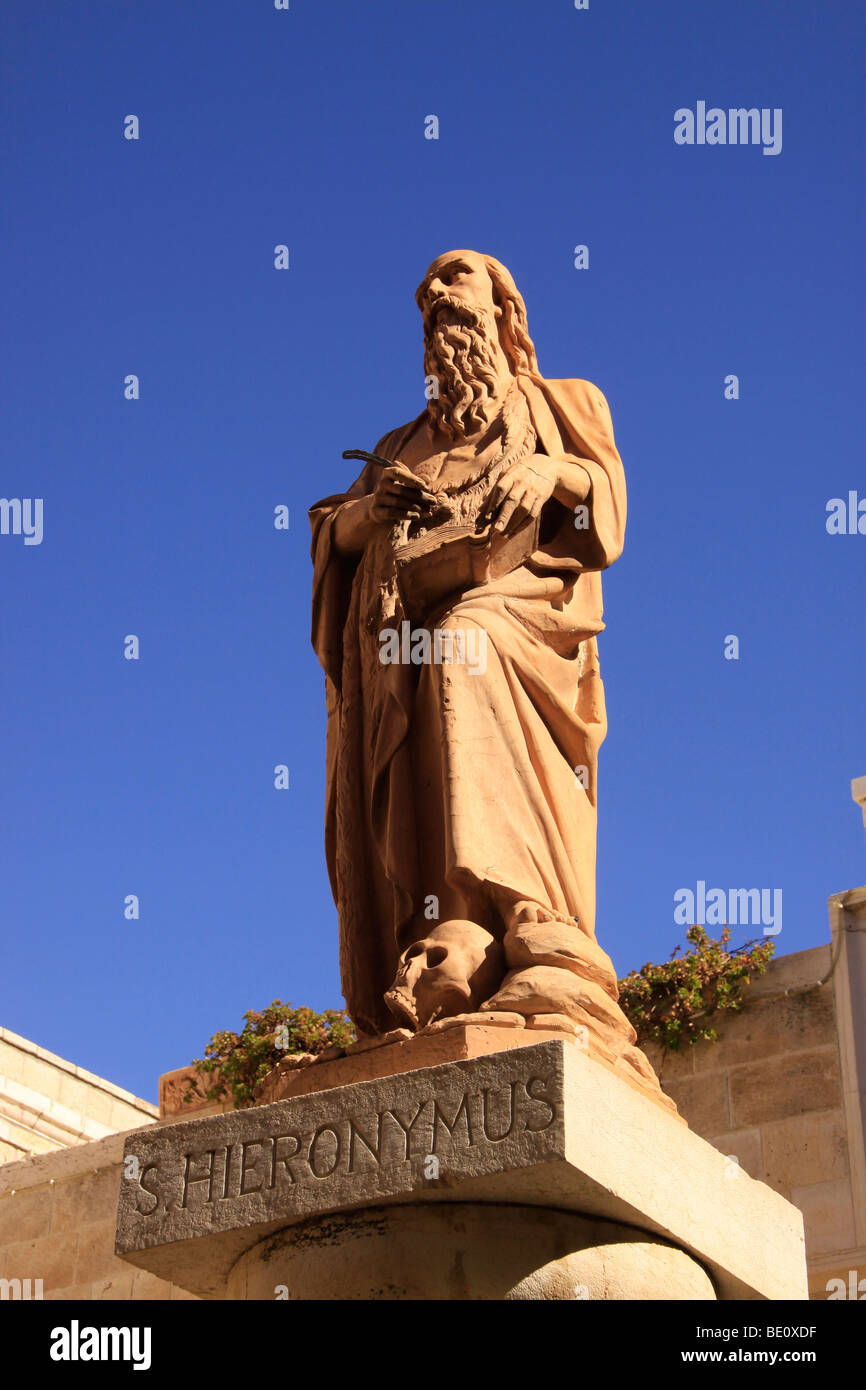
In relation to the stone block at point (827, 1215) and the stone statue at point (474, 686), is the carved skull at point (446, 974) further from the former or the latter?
the stone block at point (827, 1215)

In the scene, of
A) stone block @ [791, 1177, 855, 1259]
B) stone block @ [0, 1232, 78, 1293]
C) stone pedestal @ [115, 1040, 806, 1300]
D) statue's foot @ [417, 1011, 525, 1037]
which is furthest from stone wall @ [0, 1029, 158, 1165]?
statue's foot @ [417, 1011, 525, 1037]

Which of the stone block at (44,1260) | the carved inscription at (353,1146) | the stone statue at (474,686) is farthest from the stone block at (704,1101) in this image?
the carved inscription at (353,1146)

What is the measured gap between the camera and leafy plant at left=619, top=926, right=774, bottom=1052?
9.30 m

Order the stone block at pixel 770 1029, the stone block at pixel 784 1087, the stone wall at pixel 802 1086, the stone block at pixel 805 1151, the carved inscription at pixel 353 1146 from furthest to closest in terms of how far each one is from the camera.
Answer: the stone block at pixel 770 1029, the stone block at pixel 784 1087, the stone block at pixel 805 1151, the stone wall at pixel 802 1086, the carved inscription at pixel 353 1146

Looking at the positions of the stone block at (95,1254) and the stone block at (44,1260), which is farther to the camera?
the stone block at (44,1260)

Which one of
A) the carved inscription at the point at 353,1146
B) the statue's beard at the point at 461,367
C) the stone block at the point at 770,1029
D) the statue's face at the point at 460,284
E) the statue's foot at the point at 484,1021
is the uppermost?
the statue's face at the point at 460,284

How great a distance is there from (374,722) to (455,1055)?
141 cm

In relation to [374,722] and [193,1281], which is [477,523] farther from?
[193,1281]

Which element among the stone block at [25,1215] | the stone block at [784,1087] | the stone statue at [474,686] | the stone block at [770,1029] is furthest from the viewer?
the stone block at [25,1215]

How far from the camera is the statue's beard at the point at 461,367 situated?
5730 millimetres

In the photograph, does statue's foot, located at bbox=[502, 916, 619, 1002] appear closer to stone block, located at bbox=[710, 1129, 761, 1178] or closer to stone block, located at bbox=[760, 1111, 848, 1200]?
stone block, located at bbox=[760, 1111, 848, 1200]

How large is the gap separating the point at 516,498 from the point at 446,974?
1.56 m

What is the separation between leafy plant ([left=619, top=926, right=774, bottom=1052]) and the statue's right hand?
473 centimetres
